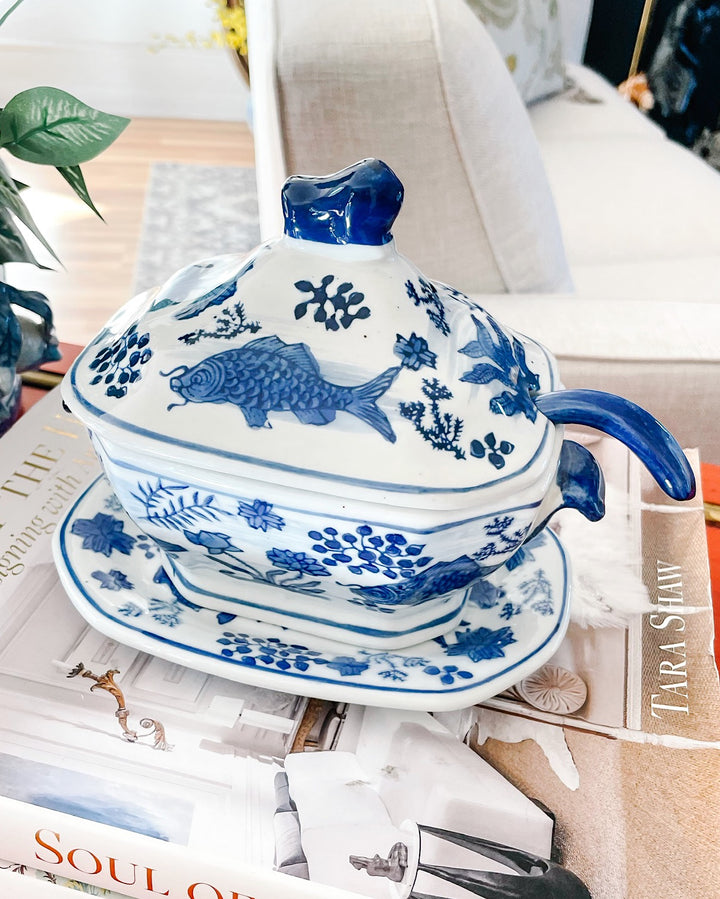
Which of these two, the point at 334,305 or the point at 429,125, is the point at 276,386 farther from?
the point at 429,125

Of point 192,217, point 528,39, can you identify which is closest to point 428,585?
point 528,39

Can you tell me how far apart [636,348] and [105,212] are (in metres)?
2.16

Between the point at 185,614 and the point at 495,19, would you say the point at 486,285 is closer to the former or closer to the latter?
the point at 185,614

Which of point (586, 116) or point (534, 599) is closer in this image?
point (534, 599)

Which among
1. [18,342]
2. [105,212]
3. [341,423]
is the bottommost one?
[105,212]

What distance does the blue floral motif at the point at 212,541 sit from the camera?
1.45ft

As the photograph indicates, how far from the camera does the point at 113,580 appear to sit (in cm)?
52

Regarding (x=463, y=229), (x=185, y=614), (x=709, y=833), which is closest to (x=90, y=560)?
(x=185, y=614)

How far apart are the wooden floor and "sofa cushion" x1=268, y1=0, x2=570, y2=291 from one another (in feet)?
3.05

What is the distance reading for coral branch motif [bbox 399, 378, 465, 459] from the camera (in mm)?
412

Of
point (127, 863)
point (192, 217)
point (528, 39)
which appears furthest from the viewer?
point (192, 217)

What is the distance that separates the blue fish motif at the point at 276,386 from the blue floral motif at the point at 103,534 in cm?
16

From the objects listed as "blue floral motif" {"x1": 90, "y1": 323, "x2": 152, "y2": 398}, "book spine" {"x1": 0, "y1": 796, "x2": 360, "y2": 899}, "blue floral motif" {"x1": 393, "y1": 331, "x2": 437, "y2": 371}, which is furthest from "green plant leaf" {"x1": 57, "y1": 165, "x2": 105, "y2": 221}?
"book spine" {"x1": 0, "y1": 796, "x2": 360, "y2": 899}

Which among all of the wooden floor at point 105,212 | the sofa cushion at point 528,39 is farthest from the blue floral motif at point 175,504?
the sofa cushion at point 528,39
